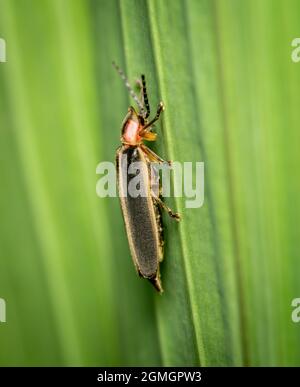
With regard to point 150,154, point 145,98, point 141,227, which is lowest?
point 141,227

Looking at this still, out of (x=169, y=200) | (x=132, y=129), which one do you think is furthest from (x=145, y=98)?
(x=169, y=200)

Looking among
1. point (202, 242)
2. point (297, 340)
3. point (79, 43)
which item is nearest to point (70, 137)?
point (79, 43)

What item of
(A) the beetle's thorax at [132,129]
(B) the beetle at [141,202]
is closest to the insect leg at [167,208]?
(B) the beetle at [141,202]

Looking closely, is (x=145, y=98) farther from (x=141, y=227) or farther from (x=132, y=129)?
(x=141, y=227)

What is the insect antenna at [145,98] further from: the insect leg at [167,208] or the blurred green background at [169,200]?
the insect leg at [167,208]

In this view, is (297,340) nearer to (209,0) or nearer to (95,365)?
(95,365)
